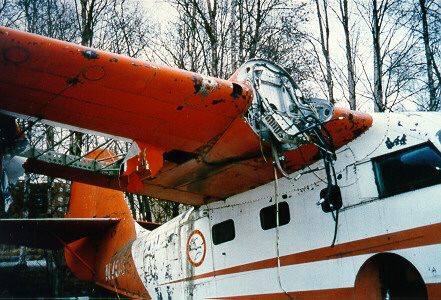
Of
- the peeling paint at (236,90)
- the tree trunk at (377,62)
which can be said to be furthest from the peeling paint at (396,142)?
the tree trunk at (377,62)

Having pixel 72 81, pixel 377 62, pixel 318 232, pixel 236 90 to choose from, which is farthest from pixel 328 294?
pixel 377 62

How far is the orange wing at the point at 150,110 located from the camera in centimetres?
390

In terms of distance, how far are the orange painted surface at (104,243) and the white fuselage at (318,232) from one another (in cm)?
265

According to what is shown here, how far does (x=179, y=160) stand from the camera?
5.86 meters

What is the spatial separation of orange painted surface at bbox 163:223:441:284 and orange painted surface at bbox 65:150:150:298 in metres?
4.52

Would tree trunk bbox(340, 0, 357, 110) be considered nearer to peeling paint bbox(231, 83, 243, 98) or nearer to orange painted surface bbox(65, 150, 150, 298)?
orange painted surface bbox(65, 150, 150, 298)

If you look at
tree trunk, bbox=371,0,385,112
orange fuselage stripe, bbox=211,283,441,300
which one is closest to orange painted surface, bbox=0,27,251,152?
orange fuselage stripe, bbox=211,283,441,300

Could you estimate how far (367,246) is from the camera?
195 inches

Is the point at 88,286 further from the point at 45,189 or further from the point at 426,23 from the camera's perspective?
the point at 426,23

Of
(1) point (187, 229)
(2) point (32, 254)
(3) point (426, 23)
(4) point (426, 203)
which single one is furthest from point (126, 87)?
(2) point (32, 254)

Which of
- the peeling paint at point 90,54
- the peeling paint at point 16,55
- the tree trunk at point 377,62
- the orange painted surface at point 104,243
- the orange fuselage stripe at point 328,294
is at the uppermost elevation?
the tree trunk at point 377,62

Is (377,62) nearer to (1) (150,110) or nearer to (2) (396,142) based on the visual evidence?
(2) (396,142)

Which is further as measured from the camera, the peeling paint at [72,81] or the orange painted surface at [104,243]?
the orange painted surface at [104,243]

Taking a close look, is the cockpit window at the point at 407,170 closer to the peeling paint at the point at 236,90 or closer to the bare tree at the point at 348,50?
the peeling paint at the point at 236,90
